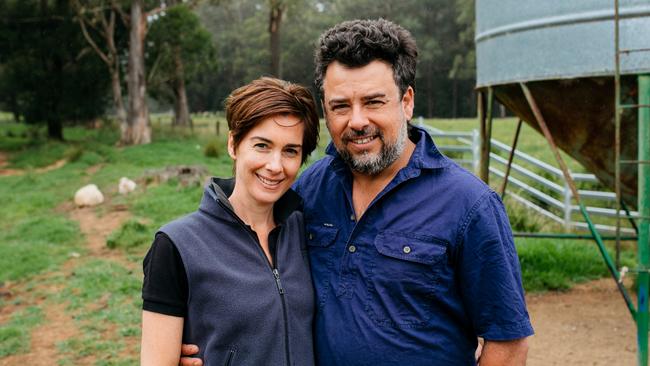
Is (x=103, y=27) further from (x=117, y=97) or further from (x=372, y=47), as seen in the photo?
(x=372, y=47)

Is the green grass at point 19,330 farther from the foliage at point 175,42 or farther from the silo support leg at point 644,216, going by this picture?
the foliage at point 175,42

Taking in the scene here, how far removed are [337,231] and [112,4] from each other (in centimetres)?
2403

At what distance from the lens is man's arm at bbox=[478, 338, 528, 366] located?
2.31 meters

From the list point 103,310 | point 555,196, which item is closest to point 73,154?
point 555,196

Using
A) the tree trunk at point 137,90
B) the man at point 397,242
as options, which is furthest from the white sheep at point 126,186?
the man at point 397,242

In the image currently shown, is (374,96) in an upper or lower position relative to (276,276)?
upper

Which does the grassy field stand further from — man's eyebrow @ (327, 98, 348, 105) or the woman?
man's eyebrow @ (327, 98, 348, 105)

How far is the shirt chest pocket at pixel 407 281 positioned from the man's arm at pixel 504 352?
0.24 m

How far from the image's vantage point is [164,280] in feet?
6.95

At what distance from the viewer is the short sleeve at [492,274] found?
7.36 feet

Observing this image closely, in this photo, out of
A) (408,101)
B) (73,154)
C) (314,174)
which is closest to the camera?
(408,101)

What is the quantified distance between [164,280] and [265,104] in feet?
2.26

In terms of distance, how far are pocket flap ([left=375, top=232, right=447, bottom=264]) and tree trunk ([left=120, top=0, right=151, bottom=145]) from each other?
2400cm

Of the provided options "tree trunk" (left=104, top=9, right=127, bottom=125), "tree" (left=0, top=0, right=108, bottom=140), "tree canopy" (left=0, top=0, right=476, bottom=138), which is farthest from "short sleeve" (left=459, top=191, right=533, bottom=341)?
"tree" (left=0, top=0, right=108, bottom=140)
